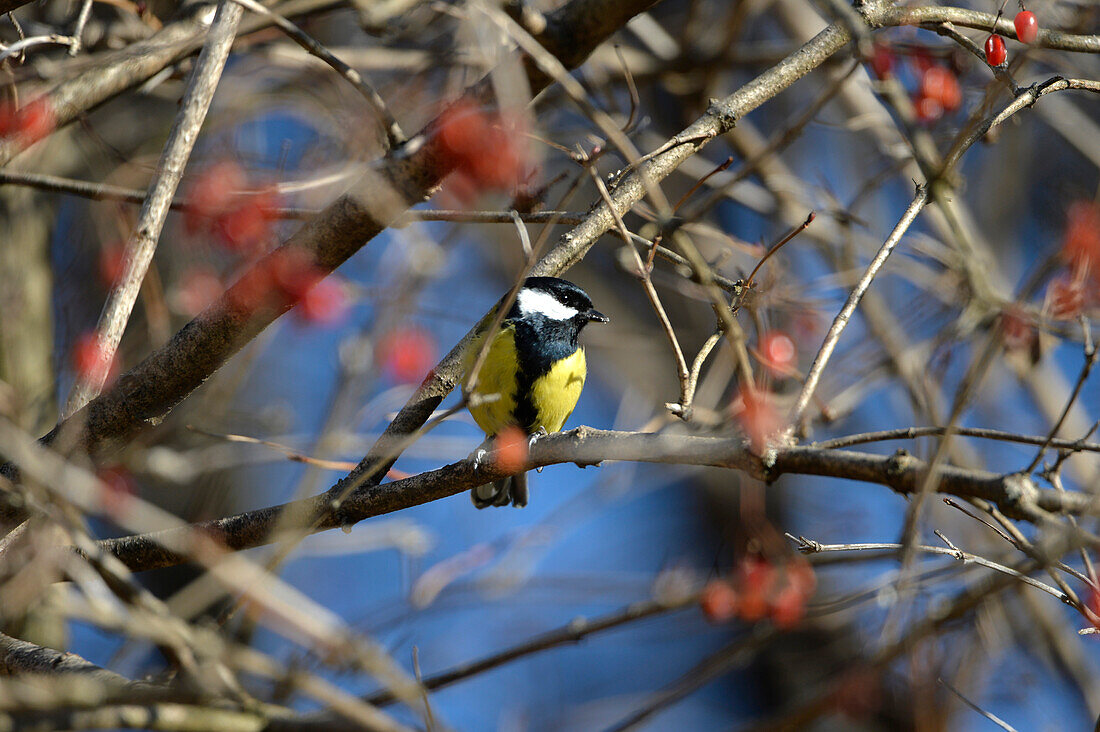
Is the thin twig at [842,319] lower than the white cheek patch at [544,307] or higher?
lower

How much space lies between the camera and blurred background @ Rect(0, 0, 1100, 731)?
2.18m

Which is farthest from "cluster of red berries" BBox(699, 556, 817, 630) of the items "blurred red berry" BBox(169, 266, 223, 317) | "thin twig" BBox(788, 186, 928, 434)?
"blurred red berry" BBox(169, 266, 223, 317)

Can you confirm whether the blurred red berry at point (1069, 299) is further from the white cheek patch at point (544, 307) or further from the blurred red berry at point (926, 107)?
the white cheek patch at point (544, 307)

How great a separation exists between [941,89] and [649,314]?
3162 millimetres

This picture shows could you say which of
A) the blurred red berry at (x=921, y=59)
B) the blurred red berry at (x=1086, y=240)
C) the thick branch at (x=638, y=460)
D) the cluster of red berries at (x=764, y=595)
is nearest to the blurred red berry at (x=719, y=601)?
the cluster of red berries at (x=764, y=595)

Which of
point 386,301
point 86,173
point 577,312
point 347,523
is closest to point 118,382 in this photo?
point 347,523

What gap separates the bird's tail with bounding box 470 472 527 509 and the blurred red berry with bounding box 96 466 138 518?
1.22 meters

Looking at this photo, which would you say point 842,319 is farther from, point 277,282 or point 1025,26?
point 277,282

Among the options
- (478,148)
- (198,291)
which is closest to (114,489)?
(198,291)

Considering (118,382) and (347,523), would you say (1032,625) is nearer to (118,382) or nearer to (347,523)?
(347,523)

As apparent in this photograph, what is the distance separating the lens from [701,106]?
4461mm

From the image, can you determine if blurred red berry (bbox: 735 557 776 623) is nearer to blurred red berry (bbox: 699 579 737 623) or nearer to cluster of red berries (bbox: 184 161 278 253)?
blurred red berry (bbox: 699 579 737 623)

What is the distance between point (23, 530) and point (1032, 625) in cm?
417

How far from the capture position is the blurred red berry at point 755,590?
2.40m
